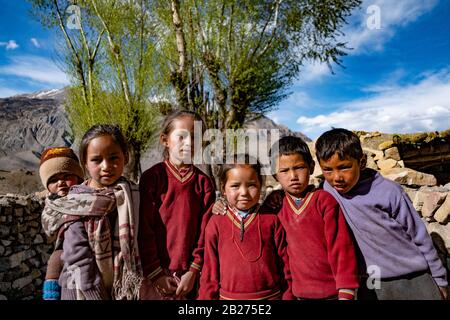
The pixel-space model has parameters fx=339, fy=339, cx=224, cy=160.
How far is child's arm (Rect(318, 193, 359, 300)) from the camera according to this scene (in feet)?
6.24

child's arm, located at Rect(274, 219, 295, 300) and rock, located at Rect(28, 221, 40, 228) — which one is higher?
child's arm, located at Rect(274, 219, 295, 300)

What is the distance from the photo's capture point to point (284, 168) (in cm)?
211

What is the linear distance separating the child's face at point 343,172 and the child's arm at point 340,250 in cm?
16

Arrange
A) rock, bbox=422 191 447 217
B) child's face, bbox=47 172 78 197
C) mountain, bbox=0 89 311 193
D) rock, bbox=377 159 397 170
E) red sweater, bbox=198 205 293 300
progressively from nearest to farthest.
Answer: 1. red sweater, bbox=198 205 293 300
2. child's face, bbox=47 172 78 197
3. rock, bbox=422 191 447 217
4. rock, bbox=377 159 397 170
5. mountain, bbox=0 89 311 193

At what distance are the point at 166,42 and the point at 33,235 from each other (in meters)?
8.01

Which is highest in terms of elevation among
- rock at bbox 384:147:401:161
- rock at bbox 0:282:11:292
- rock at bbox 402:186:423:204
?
rock at bbox 384:147:401:161

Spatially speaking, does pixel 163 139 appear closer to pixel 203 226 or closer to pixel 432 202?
pixel 203 226

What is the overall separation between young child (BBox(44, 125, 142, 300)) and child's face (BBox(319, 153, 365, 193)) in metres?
1.25

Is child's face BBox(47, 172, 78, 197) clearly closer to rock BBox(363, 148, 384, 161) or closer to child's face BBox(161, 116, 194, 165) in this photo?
child's face BBox(161, 116, 194, 165)

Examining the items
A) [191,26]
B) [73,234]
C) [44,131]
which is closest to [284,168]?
[73,234]

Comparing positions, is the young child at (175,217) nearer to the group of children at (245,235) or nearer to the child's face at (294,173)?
the group of children at (245,235)

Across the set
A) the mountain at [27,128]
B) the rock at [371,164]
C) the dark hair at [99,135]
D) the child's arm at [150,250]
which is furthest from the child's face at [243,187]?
the mountain at [27,128]

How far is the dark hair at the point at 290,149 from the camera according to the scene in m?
2.11

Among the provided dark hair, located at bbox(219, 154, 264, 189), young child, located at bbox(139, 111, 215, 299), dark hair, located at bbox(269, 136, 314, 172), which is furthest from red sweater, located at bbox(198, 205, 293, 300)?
dark hair, located at bbox(269, 136, 314, 172)
